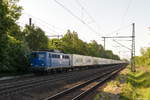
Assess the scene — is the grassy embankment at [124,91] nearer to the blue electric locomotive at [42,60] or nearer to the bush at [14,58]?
the blue electric locomotive at [42,60]

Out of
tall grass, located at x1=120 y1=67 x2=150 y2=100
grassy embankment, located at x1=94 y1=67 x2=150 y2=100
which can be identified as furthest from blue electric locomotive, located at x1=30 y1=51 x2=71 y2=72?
tall grass, located at x1=120 y1=67 x2=150 y2=100

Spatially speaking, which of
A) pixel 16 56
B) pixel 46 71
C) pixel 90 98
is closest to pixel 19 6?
pixel 16 56

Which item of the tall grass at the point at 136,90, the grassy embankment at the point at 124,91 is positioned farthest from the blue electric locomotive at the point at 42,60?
the tall grass at the point at 136,90

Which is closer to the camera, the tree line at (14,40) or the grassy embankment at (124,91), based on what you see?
the grassy embankment at (124,91)

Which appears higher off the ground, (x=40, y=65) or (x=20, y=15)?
(x=20, y=15)

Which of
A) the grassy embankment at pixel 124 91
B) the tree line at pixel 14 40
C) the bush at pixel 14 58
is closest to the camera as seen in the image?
the grassy embankment at pixel 124 91

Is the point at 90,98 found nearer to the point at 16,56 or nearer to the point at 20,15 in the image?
the point at 16,56

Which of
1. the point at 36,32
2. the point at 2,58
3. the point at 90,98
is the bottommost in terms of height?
the point at 90,98

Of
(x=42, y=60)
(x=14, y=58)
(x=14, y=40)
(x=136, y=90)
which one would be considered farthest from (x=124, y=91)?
(x=14, y=40)

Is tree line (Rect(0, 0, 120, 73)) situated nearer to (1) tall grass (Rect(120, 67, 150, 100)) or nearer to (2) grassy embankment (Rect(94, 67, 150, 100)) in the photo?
(2) grassy embankment (Rect(94, 67, 150, 100))

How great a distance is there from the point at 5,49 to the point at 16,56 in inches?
169

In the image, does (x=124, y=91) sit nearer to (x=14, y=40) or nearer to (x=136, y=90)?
(x=136, y=90)

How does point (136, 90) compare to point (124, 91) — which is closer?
point (124, 91)

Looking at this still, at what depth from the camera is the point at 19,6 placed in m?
36.1
